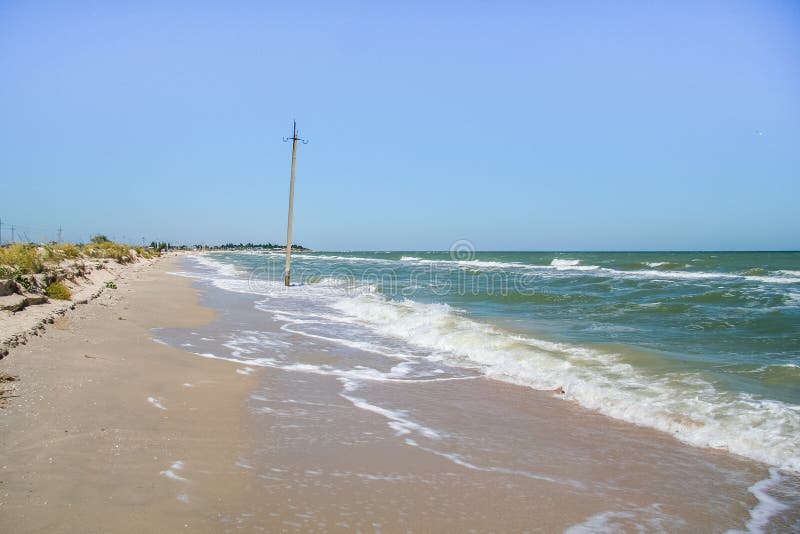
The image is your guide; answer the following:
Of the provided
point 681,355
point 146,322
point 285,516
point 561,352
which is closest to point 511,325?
point 561,352

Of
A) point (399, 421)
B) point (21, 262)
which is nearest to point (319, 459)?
point (399, 421)

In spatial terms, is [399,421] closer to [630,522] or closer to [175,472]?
[175,472]

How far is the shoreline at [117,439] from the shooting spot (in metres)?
2.71

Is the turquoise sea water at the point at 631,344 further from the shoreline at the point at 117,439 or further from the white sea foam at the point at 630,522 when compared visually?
the shoreline at the point at 117,439

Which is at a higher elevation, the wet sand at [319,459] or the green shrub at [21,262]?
the green shrub at [21,262]

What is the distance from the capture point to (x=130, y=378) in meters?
5.45

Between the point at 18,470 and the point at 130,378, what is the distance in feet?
8.16

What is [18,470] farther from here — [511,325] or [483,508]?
[511,325]

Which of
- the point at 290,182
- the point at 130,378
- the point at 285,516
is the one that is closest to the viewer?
the point at 285,516

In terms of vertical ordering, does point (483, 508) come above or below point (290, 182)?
below

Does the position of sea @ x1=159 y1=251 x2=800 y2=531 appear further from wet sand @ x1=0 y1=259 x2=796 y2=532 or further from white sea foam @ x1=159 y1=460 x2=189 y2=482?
white sea foam @ x1=159 y1=460 x2=189 y2=482

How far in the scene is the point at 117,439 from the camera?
3678mm

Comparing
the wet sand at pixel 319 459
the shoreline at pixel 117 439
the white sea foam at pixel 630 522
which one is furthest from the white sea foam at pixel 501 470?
the shoreline at pixel 117 439

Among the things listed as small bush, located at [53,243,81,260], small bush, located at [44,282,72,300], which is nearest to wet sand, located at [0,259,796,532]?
small bush, located at [44,282,72,300]
